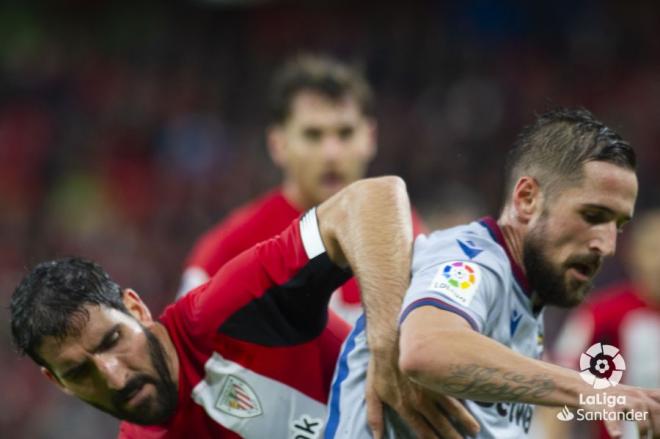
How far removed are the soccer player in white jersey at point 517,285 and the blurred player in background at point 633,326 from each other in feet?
8.18

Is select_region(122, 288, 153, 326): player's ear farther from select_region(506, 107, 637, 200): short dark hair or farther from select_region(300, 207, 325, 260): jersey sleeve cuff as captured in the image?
select_region(506, 107, 637, 200): short dark hair

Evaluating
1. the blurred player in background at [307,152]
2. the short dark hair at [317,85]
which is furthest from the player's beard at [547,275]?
the short dark hair at [317,85]

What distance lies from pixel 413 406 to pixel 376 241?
17.7 inches

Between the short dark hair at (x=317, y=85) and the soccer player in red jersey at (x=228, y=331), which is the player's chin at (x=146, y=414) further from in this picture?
the short dark hair at (x=317, y=85)

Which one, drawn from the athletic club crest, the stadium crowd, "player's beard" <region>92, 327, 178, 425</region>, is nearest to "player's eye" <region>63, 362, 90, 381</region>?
"player's beard" <region>92, 327, 178, 425</region>

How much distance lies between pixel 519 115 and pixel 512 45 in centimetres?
200

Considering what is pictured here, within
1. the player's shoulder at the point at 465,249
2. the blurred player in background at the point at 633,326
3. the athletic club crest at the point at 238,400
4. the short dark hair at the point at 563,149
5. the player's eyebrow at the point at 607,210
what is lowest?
the blurred player in background at the point at 633,326

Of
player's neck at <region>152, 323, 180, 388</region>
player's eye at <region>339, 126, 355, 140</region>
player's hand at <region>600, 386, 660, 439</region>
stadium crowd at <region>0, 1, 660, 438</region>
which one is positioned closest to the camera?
player's hand at <region>600, 386, 660, 439</region>

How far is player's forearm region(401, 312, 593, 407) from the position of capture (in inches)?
89.4

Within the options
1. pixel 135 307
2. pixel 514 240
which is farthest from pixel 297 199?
pixel 514 240

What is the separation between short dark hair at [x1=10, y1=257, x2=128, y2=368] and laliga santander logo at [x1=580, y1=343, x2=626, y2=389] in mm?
1263

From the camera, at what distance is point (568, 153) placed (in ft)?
8.66

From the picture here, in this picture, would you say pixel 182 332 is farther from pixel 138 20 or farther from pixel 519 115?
pixel 138 20

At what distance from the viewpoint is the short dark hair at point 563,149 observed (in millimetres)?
2609
